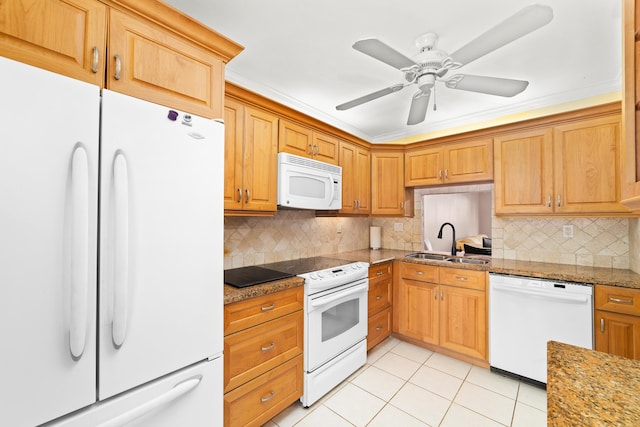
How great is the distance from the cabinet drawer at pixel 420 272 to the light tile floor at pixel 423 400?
779 mm

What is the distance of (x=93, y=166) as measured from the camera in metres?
0.93

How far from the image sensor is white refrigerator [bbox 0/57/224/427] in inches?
31.6

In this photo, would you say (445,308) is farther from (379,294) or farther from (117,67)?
(117,67)

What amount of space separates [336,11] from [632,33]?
1.32 m

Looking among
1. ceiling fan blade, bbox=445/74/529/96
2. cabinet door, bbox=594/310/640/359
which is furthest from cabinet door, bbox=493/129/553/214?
ceiling fan blade, bbox=445/74/529/96

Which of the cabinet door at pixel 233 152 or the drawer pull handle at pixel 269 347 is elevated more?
the cabinet door at pixel 233 152

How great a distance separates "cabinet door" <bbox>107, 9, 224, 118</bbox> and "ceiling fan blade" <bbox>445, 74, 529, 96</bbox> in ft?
4.79

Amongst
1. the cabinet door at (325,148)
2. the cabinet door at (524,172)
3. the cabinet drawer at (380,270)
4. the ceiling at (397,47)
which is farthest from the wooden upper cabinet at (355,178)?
the cabinet door at (524,172)

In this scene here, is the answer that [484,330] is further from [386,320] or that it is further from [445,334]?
[386,320]

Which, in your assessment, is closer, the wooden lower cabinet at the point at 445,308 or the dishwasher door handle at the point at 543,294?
the dishwasher door handle at the point at 543,294

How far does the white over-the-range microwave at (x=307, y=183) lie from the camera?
220 cm

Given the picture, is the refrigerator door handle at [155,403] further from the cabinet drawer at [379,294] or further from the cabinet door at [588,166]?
the cabinet door at [588,166]

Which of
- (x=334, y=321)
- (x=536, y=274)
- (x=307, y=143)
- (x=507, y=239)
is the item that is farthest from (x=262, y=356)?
(x=507, y=239)

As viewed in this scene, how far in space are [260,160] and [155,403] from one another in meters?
1.55
